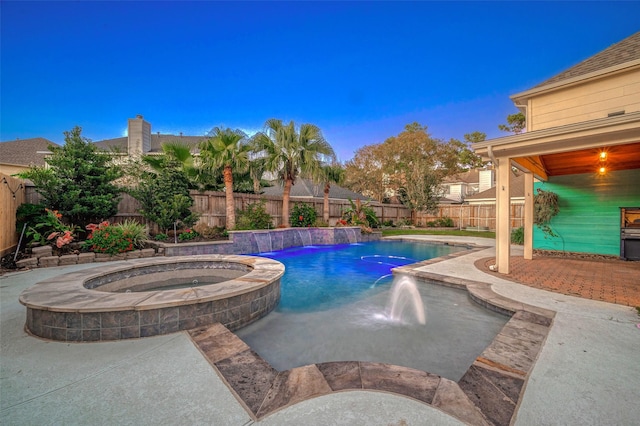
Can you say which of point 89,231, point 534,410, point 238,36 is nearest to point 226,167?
point 89,231

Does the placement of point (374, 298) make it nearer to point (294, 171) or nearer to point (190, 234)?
point (190, 234)

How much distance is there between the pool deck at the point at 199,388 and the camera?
1707 millimetres

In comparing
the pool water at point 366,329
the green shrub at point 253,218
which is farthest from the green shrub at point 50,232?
the pool water at point 366,329

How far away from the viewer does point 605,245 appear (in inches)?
312

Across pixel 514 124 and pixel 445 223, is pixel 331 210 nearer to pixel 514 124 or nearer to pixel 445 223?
pixel 445 223

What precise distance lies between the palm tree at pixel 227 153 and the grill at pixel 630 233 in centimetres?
1237

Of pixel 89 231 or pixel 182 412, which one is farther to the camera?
pixel 89 231

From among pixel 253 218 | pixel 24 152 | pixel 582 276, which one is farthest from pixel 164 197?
pixel 24 152

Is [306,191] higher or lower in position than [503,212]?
higher

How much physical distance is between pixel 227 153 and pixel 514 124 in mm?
27176

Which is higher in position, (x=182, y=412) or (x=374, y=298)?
(x=182, y=412)

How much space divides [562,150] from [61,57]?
1752 cm

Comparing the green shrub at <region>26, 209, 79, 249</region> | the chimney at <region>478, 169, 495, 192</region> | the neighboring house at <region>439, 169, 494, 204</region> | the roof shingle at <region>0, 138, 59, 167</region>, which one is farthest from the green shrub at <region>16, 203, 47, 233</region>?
the chimney at <region>478, 169, 495, 192</region>

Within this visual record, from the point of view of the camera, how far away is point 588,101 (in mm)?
7609
